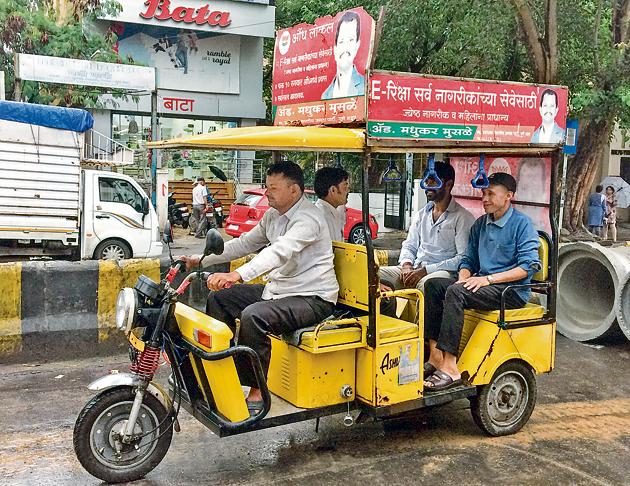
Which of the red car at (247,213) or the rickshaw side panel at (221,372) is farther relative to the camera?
the red car at (247,213)

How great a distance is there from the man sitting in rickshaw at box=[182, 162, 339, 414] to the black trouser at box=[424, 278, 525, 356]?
835 mm

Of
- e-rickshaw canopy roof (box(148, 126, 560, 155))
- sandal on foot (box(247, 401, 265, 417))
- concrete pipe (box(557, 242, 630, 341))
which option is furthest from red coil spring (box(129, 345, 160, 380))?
concrete pipe (box(557, 242, 630, 341))

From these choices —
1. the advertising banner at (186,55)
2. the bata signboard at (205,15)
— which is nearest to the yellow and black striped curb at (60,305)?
the bata signboard at (205,15)

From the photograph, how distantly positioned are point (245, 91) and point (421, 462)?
74.2ft

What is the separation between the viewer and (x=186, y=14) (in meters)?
23.7

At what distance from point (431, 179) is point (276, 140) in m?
1.70

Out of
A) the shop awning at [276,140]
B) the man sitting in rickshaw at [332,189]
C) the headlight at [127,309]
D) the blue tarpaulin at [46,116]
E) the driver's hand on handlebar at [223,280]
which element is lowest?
the headlight at [127,309]

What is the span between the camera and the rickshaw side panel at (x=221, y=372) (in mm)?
3941

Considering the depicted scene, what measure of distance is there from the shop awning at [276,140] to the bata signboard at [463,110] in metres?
0.18

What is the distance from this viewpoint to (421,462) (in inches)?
177

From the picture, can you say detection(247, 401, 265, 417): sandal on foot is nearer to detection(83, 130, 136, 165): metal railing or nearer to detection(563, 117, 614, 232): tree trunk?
detection(563, 117, 614, 232): tree trunk

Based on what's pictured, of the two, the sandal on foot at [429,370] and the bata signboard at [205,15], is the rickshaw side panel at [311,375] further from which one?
the bata signboard at [205,15]

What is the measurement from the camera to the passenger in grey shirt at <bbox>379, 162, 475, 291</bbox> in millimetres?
5508

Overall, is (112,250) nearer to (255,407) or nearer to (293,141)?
(255,407)
